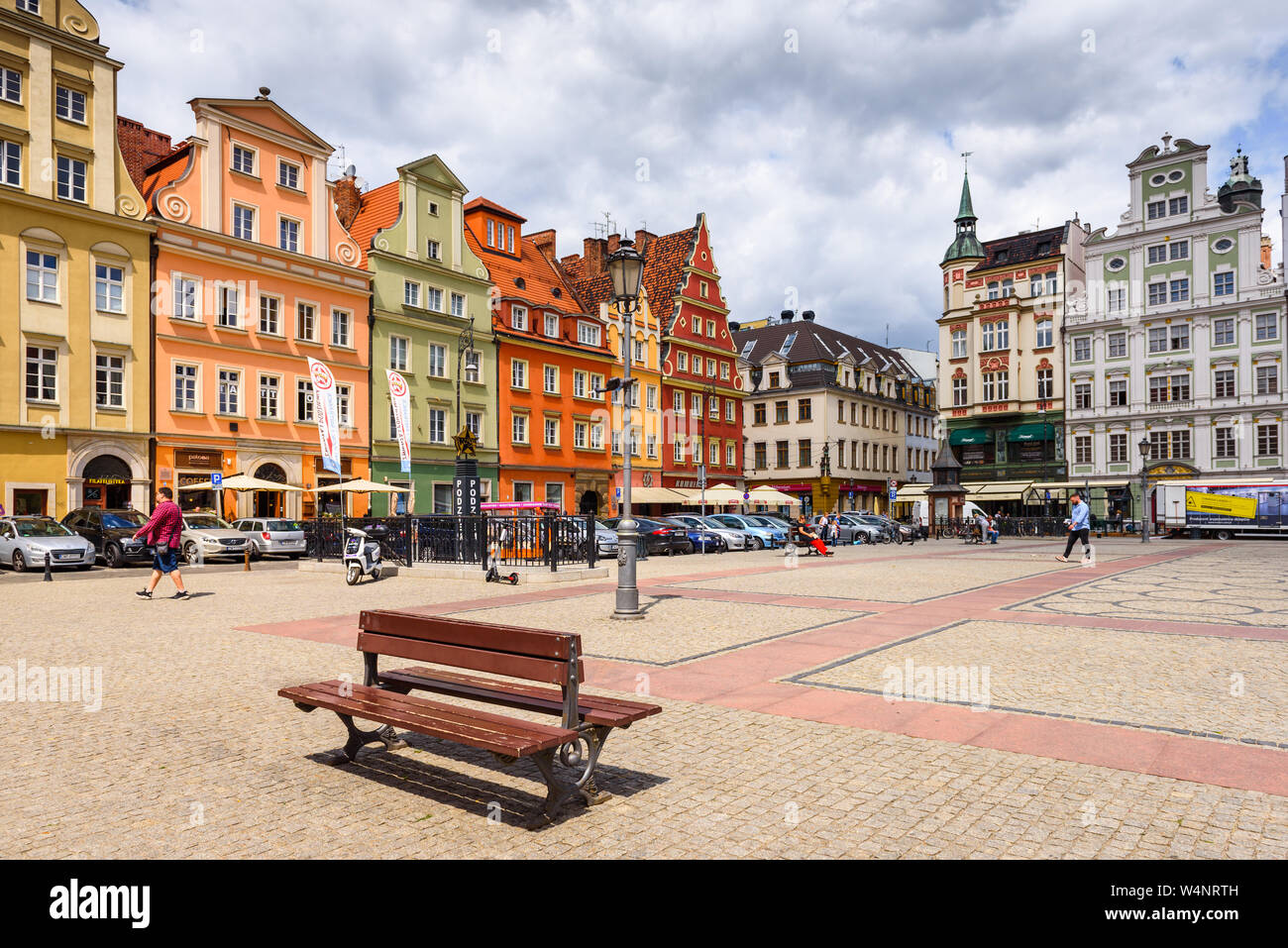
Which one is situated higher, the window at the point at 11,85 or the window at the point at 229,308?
the window at the point at 11,85

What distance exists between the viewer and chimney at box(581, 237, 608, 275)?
192 ft

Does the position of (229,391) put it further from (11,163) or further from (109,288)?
(11,163)

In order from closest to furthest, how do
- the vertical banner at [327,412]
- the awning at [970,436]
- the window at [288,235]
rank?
the vertical banner at [327,412], the window at [288,235], the awning at [970,436]

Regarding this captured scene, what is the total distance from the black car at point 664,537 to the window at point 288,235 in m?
18.2

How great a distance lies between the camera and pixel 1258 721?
6637 mm

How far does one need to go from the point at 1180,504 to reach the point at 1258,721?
52.5 m

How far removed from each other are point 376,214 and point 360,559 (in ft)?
96.8

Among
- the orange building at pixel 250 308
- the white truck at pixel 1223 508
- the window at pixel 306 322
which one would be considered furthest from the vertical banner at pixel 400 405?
the white truck at pixel 1223 508

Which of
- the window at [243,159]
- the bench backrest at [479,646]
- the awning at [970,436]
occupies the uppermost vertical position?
the window at [243,159]

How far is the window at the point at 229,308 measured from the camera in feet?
116

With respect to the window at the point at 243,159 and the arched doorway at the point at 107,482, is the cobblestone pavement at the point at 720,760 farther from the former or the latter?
the window at the point at 243,159

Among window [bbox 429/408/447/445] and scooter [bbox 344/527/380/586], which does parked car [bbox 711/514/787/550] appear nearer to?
window [bbox 429/408/447/445]

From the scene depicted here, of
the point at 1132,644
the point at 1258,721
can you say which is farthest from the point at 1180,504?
the point at 1258,721

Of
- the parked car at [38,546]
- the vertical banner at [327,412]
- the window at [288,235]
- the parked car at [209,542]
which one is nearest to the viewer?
the parked car at [38,546]
